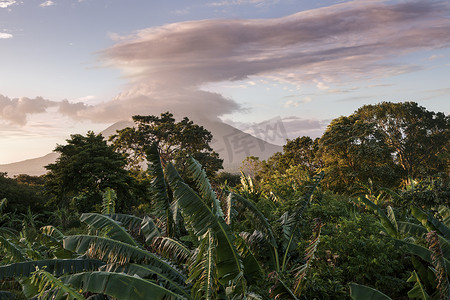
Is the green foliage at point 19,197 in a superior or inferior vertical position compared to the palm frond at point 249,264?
inferior

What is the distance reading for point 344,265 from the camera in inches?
338

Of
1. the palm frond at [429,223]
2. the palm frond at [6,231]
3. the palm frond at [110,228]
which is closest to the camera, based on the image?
the palm frond at [110,228]

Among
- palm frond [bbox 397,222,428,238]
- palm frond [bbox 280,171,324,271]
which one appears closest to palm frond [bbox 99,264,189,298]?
palm frond [bbox 280,171,324,271]

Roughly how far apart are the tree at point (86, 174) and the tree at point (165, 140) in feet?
48.3

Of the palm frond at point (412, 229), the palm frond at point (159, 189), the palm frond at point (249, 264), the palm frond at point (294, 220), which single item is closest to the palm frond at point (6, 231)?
the palm frond at point (159, 189)

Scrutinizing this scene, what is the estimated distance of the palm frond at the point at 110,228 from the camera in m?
8.45

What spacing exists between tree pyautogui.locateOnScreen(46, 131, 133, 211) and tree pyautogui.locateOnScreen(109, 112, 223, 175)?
14.7 metres

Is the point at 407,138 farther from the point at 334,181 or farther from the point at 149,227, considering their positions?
the point at 149,227

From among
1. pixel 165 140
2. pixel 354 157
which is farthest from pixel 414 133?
pixel 165 140

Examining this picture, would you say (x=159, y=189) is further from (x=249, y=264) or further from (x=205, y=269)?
(x=205, y=269)

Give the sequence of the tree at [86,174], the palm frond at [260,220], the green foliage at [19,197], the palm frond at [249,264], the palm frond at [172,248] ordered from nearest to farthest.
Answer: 1. the palm frond at [249,264]
2. the palm frond at [172,248]
3. the palm frond at [260,220]
4. the tree at [86,174]
5. the green foliage at [19,197]

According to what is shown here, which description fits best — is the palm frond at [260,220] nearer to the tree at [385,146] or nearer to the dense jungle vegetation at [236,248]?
the dense jungle vegetation at [236,248]

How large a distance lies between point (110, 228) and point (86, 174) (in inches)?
694

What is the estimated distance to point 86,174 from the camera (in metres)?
24.8
